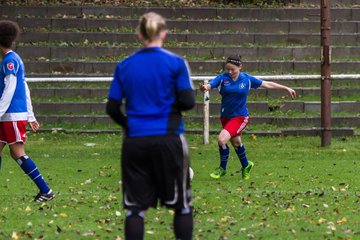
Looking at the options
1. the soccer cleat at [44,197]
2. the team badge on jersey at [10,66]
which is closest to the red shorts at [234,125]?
the soccer cleat at [44,197]

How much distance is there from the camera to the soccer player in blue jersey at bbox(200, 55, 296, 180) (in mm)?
13672

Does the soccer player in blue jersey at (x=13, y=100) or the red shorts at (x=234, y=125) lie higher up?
the soccer player in blue jersey at (x=13, y=100)

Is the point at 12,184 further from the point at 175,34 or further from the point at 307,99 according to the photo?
the point at 175,34

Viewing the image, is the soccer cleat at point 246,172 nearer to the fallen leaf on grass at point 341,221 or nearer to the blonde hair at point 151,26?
the fallen leaf on grass at point 341,221

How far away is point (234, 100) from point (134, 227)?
6269 mm

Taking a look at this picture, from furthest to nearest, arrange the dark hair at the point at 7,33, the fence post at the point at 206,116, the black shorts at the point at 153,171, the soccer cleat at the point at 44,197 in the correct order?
the fence post at the point at 206,116 → the soccer cleat at the point at 44,197 → the dark hair at the point at 7,33 → the black shorts at the point at 153,171

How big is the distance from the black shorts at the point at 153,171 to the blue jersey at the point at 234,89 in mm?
5899

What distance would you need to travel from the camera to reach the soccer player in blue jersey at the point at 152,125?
768cm

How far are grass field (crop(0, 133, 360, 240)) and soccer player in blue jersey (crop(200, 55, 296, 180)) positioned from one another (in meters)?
0.27

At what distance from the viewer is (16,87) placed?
11.1m

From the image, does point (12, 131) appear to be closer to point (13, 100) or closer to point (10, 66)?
point (13, 100)

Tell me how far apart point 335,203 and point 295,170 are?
10.5 feet

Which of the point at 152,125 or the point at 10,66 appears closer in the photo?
the point at 152,125

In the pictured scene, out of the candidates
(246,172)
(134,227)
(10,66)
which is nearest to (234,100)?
(246,172)
